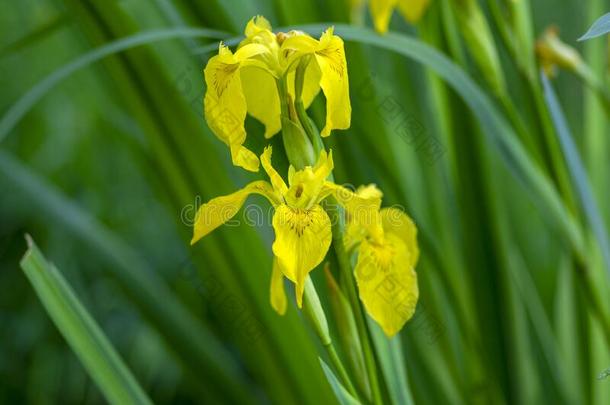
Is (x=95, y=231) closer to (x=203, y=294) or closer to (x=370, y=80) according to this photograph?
(x=203, y=294)

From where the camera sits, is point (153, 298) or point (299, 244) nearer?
point (299, 244)

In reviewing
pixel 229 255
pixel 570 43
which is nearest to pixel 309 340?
pixel 229 255

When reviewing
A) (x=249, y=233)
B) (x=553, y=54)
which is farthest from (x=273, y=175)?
(x=553, y=54)

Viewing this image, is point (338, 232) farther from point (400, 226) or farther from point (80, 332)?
point (80, 332)

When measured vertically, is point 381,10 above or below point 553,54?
above

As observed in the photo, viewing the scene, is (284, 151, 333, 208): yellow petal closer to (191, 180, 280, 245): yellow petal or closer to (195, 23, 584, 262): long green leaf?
(191, 180, 280, 245): yellow petal

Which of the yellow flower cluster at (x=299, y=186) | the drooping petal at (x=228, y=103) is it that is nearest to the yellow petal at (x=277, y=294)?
the yellow flower cluster at (x=299, y=186)

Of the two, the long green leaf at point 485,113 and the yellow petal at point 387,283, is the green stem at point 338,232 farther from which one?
the long green leaf at point 485,113
